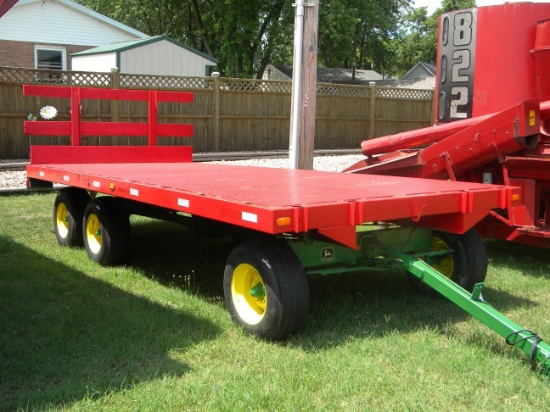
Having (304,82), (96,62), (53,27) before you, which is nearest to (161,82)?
(96,62)

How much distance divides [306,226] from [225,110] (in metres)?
15.3

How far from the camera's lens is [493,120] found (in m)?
6.11

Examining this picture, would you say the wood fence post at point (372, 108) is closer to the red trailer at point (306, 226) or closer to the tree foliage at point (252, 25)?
the tree foliage at point (252, 25)

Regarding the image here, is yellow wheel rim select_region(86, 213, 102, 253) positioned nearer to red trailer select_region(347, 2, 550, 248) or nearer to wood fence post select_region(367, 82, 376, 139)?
red trailer select_region(347, 2, 550, 248)

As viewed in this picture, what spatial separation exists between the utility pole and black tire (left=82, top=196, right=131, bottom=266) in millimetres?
2930

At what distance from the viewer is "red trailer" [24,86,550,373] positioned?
4102 millimetres

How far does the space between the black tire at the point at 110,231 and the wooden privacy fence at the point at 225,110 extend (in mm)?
8143

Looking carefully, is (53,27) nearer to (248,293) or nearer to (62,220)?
(62,220)

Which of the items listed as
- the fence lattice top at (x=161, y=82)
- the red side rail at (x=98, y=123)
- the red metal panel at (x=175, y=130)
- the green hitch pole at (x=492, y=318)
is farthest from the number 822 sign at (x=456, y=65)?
the fence lattice top at (x=161, y=82)

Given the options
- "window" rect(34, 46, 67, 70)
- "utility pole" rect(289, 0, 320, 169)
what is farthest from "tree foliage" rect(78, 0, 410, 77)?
"utility pole" rect(289, 0, 320, 169)

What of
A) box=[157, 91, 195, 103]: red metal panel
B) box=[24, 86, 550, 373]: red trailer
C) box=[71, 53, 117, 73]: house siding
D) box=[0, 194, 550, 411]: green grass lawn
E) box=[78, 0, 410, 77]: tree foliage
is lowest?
box=[0, 194, 550, 411]: green grass lawn

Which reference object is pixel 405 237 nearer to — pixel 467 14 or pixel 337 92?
pixel 467 14

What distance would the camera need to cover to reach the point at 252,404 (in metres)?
3.50

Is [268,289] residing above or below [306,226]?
below
